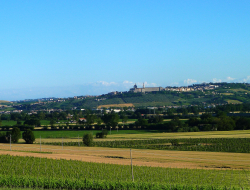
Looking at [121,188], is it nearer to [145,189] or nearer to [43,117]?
[145,189]

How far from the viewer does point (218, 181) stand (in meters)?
25.3

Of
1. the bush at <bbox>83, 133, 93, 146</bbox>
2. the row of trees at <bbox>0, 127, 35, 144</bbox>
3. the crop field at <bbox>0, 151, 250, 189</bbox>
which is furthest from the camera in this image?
the row of trees at <bbox>0, 127, 35, 144</bbox>

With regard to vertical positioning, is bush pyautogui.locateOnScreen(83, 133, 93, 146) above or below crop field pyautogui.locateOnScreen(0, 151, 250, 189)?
below

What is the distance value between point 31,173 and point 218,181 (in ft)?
52.2

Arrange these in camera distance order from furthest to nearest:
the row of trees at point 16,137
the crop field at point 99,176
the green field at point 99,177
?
the row of trees at point 16,137
the crop field at point 99,176
the green field at point 99,177

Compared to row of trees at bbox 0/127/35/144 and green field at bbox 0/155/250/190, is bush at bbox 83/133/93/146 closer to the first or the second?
row of trees at bbox 0/127/35/144

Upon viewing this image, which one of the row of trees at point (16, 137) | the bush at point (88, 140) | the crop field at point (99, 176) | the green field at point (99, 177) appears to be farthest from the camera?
the row of trees at point (16, 137)

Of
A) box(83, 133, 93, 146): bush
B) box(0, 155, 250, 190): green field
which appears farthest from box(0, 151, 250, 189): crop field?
box(83, 133, 93, 146): bush

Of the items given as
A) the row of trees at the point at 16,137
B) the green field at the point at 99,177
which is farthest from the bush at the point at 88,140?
the green field at the point at 99,177

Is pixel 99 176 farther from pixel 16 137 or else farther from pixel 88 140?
pixel 16 137

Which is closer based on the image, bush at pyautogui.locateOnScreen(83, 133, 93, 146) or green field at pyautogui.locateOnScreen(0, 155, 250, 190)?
green field at pyautogui.locateOnScreen(0, 155, 250, 190)

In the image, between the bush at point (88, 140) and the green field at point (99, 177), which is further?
the bush at point (88, 140)

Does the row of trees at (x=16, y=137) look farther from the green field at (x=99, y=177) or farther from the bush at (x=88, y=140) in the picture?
the green field at (x=99, y=177)

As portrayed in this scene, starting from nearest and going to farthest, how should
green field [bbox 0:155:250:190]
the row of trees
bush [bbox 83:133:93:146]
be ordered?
green field [bbox 0:155:250:190], bush [bbox 83:133:93:146], the row of trees
